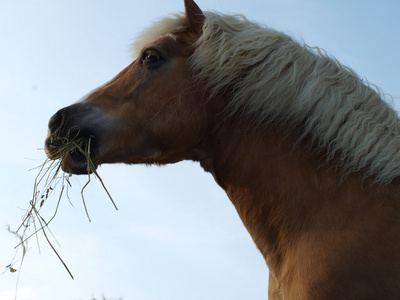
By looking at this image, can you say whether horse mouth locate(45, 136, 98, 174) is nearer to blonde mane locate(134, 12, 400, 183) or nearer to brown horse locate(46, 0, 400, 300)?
brown horse locate(46, 0, 400, 300)

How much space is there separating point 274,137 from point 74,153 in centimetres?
161

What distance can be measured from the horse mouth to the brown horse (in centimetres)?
2

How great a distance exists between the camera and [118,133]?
3670 mm

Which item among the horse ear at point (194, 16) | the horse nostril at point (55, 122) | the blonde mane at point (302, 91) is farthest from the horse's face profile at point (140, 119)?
the horse ear at point (194, 16)

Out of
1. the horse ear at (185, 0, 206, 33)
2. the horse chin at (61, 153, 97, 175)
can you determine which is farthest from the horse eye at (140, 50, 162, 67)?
the horse chin at (61, 153, 97, 175)

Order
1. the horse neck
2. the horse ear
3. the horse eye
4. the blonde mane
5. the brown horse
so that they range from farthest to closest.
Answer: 1. the horse ear
2. the horse eye
3. the blonde mane
4. the horse neck
5. the brown horse

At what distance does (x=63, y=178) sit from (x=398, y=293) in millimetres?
2696

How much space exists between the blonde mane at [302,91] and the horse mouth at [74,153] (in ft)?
3.59

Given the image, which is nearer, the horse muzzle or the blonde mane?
the blonde mane

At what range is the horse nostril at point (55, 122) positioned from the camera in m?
3.70

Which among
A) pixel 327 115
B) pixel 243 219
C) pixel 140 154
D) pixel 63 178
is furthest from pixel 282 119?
pixel 63 178

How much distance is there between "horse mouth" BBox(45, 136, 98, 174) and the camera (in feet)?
12.0

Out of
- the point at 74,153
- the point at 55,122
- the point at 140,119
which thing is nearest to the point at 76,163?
the point at 74,153

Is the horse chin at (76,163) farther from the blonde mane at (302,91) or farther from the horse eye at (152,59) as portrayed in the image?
the blonde mane at (302,91)
